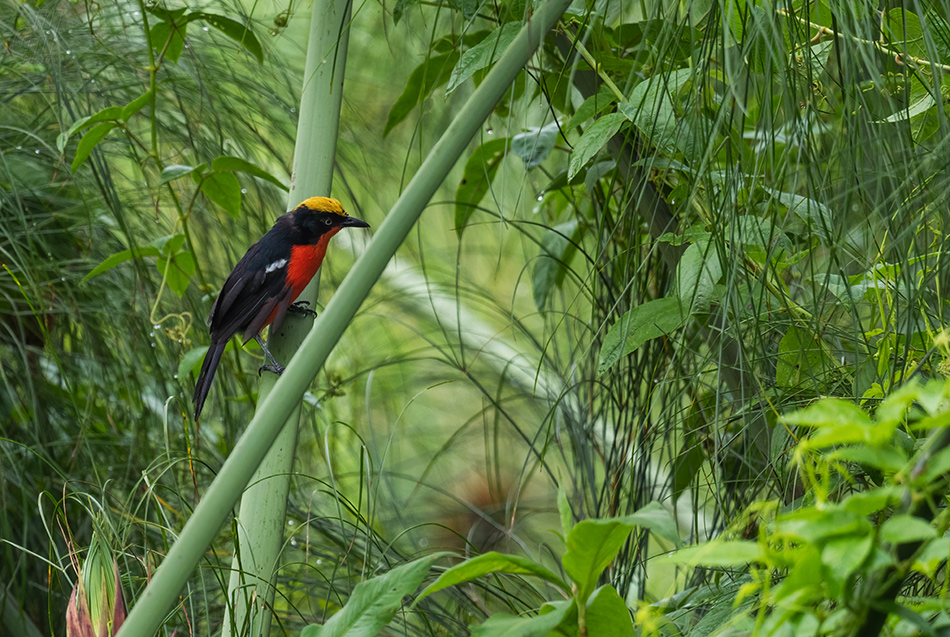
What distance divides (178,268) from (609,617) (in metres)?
0.91

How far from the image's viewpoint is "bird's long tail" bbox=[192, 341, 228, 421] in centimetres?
105

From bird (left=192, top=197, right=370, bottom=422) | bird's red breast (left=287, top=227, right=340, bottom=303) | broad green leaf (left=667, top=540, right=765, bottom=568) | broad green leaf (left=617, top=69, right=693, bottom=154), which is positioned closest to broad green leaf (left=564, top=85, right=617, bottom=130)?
broad green leaf (left=617, top=69, right=693, bottom=154)

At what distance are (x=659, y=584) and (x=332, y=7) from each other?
5.67 ft

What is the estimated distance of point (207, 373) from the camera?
1086mm

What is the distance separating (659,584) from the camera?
2035 mm

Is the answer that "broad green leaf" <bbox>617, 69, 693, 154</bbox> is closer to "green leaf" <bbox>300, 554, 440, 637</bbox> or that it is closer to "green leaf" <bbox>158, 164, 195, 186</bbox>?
"green leaf" <bbox>300, 554, 440, 637</bbox>

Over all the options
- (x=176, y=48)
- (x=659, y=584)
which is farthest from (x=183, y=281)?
(x=659, y=584)

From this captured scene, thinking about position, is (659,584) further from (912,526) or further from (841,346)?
(912,526)

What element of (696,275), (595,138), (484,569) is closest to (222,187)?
(595,138)

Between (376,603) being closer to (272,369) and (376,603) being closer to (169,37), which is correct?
(272,369)

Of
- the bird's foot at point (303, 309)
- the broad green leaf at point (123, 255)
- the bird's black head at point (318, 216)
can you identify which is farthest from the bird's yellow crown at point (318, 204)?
the broad green leaf at point (123, 255)

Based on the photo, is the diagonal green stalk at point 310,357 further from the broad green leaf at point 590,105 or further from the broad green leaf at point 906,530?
the broad green leaf at point 906,530

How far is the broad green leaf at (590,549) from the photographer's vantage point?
427 millimetres

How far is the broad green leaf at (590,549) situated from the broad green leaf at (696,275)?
28 centimetres
